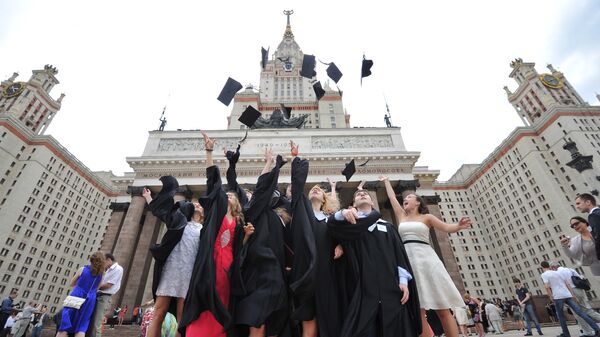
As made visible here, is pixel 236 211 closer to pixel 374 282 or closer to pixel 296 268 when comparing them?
pixel 296 268

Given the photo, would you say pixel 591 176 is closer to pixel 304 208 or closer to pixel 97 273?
pixel 304 208

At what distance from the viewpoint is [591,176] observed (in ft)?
63.8

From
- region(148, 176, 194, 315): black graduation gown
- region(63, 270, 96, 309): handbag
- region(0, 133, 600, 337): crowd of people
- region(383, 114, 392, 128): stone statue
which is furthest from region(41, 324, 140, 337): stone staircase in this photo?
region(383, 114, 392, 128): stone statue

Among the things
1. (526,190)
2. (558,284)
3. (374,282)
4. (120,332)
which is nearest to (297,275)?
(374,282)

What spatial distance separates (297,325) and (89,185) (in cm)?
7185

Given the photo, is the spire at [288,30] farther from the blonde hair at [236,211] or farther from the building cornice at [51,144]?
the blonde hair at [236,211]

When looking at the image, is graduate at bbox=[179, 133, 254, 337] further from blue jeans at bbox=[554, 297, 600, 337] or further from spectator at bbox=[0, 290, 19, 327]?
spectator at bbox=[0, 290, 19, 327]

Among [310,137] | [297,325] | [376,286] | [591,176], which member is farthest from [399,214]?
[591,176]

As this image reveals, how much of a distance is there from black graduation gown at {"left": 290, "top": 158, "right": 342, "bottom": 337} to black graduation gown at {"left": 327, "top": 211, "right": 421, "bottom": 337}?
0.17 m

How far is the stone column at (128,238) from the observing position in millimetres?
18641

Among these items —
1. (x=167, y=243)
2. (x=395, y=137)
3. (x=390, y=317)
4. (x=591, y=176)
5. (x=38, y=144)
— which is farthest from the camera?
(x=38, y=144)

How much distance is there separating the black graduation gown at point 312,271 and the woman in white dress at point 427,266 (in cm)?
110

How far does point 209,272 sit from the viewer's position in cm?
291

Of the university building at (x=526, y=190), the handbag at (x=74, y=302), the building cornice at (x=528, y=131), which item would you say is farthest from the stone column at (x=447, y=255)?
the building cornice at (x=528, y=131)
